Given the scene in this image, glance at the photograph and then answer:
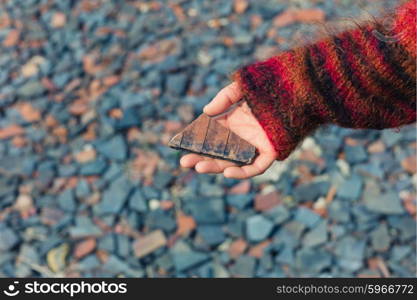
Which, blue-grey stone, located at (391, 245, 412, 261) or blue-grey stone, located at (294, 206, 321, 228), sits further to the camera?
blue-grey stone, located at (294, 206, 321, 228)

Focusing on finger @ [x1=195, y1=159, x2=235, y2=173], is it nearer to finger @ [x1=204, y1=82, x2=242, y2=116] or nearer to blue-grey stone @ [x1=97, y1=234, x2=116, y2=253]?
finger @ [x1=204, y1=82, x2=242, y2=116]

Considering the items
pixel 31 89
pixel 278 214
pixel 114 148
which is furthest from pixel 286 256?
pixel 31 89

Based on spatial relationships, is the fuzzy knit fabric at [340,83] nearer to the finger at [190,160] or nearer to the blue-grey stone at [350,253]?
the finger at [190,160]

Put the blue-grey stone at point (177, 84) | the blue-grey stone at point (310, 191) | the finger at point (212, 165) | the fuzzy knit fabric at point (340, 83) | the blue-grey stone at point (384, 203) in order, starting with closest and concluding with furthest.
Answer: the fuzzy knit fabric at point (340, 83), the finger at point (212, 165), the blue-grey stone at point (384, 203), the blue-grey stone at point (310, 191), the blue-grey stone at point (177, 84)

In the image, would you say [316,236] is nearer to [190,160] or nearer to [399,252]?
[399,252]

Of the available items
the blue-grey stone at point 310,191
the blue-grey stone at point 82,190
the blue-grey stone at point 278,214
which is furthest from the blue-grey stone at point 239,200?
→ the blue-grey stone at point 82,190

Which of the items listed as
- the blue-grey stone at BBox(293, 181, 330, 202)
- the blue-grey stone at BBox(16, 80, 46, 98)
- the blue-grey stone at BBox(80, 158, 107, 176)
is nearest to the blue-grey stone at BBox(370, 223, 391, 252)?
the blue-grey stone at BBox(293, 181, 330, 202)

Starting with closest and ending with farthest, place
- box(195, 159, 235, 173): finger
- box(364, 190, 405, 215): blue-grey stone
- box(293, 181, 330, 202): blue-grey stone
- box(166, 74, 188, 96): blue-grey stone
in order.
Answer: box(195, 159, 235, 173): finger < box(364, 190, 405, 215): blue-grey stone < box(293, 181, 330, 202): blue-grey stone < box(166, 74, 188, 96): blue-grey stone

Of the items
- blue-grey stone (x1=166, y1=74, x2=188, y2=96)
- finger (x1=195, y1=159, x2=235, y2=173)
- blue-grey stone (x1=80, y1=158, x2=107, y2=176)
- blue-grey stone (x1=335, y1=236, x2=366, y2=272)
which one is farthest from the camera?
blue-grey stone (x1=166, y1=74, x2=188, y2=96)
